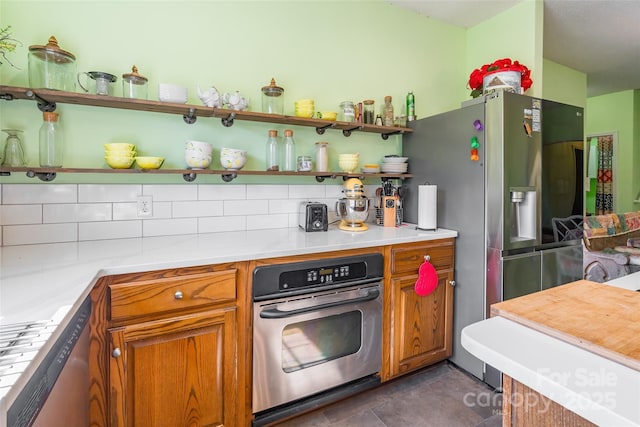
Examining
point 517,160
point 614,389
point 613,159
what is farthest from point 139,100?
point 613,159

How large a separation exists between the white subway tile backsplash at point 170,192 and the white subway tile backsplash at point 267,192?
12.9 inches

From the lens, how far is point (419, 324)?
1907 millimetres

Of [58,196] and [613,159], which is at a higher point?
[613,159]

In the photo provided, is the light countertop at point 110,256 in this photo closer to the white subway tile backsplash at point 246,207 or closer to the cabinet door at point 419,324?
the white subway tile backsplash at point 246,207

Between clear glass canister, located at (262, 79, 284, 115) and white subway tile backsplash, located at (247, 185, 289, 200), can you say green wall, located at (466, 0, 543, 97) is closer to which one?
clear glass canister, located at (262, 79, 284, 115)

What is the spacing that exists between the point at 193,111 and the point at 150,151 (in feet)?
1.09

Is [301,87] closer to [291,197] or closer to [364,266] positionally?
[291,197]

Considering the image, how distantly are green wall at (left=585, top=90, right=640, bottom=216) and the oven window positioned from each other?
5315 millimetres

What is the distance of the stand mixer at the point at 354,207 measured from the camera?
78.9 inches

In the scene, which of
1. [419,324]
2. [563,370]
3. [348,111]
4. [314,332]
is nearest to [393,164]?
[348,111]

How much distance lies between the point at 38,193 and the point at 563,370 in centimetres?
204

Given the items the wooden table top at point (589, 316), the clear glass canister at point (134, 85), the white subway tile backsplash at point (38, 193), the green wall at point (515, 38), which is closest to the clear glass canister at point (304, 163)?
the clear glass canister at point (134, 85)

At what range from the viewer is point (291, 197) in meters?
2.14

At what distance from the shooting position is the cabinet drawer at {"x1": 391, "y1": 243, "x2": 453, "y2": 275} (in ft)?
5.86
